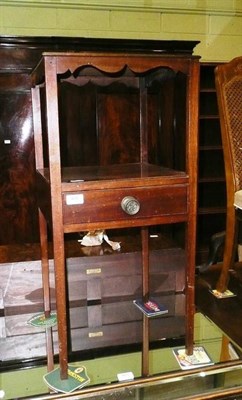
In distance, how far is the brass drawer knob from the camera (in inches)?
39.4

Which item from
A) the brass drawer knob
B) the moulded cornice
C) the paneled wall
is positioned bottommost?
the brass drawer knob

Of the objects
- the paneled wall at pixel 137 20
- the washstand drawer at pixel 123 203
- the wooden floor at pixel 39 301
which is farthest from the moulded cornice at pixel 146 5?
the washstand drawer at pixel 123 203

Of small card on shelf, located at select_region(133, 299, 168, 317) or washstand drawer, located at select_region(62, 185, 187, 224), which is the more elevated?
washstand drawer, located at select_region(62, 185, 187, 224)

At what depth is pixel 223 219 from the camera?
2.58 m

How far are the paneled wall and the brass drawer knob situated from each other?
1.78 meters

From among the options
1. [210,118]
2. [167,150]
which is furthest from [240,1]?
[167,150]

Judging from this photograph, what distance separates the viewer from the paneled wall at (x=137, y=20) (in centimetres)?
234

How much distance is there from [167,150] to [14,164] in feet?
3.01

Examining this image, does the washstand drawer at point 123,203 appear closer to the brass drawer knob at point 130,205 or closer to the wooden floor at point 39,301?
the brass drawer knob at point 130,205

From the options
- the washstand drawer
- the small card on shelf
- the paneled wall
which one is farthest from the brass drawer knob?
the paneled wall

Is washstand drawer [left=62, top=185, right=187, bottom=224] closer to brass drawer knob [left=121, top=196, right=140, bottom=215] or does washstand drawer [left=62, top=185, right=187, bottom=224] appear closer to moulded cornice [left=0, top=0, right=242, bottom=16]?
brass drawer knob [left=121, top=196, right=140, bottom=215]

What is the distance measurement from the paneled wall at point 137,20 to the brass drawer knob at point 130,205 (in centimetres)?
178

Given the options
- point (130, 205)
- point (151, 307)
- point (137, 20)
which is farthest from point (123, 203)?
point (137, 20)

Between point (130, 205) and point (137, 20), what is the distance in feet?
6.27
